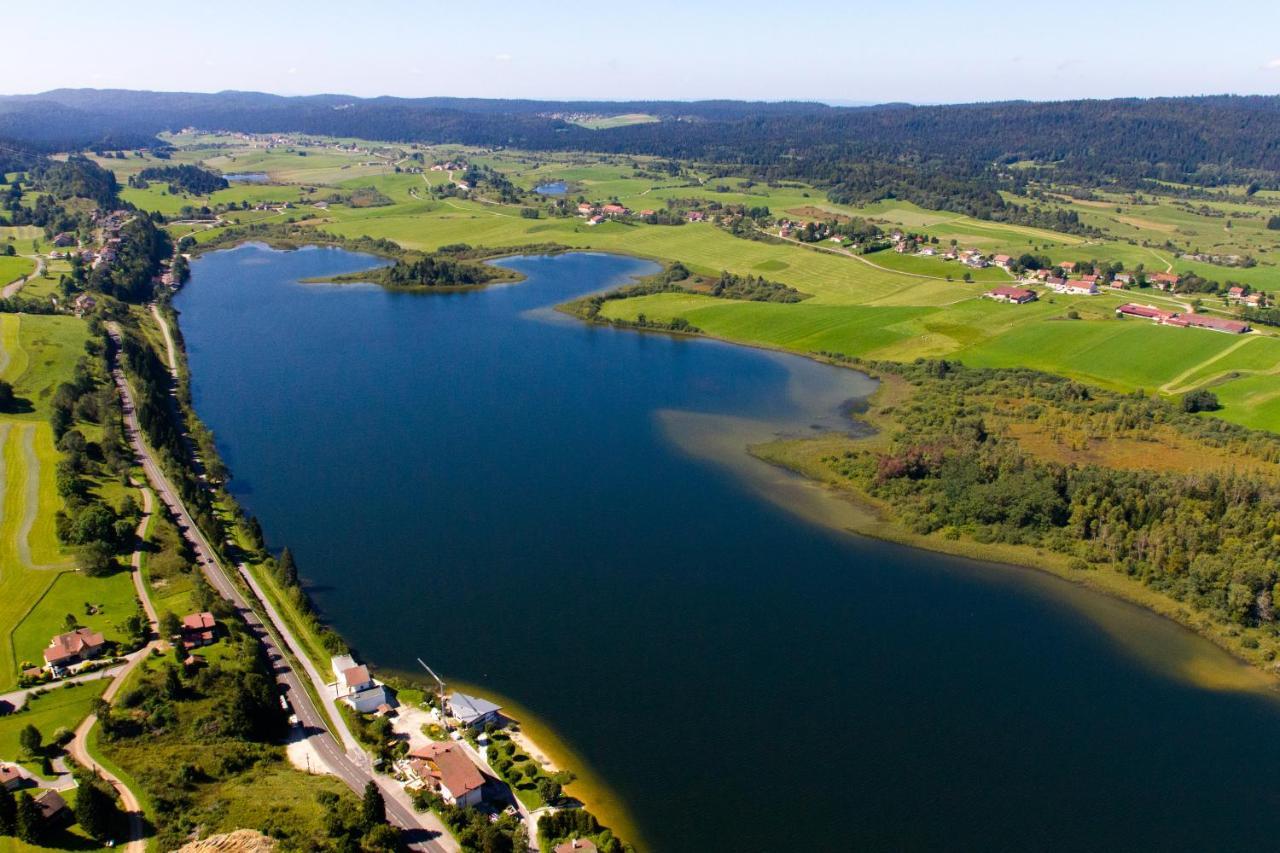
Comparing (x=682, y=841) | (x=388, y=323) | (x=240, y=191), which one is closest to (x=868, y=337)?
(x=388, y=323)

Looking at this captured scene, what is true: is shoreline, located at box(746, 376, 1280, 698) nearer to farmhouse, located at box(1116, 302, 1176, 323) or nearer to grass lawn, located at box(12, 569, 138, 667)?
grass lawn, located at box(12, 569, 138, 667)

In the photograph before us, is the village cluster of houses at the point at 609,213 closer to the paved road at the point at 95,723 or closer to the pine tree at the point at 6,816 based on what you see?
the paved road at the point at 95,723

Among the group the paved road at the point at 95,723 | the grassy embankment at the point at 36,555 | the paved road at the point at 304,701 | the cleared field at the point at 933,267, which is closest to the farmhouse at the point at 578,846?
the paved road at the point at 304,701

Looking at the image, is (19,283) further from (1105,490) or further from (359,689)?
(1105,490)

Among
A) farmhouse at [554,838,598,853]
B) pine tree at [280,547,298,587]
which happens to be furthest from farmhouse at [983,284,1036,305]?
farmhouse at [554,838,598,853]

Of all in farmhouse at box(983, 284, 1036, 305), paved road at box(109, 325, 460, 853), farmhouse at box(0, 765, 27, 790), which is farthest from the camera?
farmhouse at box(983, 284, 1036, 305)

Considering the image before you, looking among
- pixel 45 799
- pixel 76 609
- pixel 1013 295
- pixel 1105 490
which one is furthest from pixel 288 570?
pixel 1013 295
